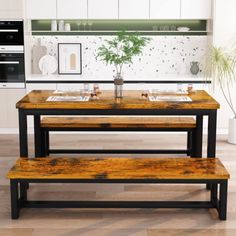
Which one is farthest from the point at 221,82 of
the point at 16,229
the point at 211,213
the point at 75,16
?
the point at 16,229

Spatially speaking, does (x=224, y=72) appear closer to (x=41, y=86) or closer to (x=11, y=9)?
(x=41, y=86)

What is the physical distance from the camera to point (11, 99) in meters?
6.88

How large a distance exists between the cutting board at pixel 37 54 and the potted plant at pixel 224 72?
225 cm

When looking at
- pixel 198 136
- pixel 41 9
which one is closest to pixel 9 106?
pixel 41 9

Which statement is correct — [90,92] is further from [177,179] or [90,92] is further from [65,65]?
[65,65]

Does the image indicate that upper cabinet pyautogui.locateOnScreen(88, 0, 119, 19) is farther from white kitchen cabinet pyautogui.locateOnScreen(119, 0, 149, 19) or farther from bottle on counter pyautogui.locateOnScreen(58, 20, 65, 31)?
bottle on counter pyautogui.locateOnScreen(58, 20, 65, 31)

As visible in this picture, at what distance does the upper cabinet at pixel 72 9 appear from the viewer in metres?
6.99

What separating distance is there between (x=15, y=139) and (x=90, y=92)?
213cm

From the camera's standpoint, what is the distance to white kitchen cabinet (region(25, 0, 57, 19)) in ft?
22.9

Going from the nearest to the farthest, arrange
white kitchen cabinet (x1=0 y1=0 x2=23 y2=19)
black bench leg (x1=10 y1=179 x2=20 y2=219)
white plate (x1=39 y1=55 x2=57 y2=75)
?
1. black bench leg (x1=10 y1=179 x2=20 y2=219)
2. white kitchen cabinet (x1=0 y1=0 x2=23 y2=19)
3. white plate (x1=39 y1=55 x2=57 y2=75)

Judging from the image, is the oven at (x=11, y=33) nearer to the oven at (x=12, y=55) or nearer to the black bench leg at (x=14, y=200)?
the oven at (x=12, y=55)

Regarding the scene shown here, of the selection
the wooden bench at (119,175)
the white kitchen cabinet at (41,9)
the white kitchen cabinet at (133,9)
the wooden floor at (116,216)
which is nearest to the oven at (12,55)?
the white kitchen cabinet at (41,9)

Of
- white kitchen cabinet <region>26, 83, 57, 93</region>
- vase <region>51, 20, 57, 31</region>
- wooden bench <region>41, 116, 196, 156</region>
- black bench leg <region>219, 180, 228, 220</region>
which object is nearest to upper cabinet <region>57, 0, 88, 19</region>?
vase <region>51, 20, 57, 31</region>

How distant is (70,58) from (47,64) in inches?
12.8
